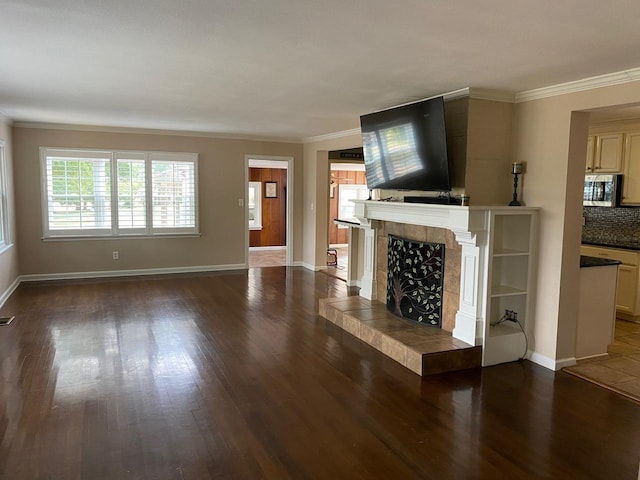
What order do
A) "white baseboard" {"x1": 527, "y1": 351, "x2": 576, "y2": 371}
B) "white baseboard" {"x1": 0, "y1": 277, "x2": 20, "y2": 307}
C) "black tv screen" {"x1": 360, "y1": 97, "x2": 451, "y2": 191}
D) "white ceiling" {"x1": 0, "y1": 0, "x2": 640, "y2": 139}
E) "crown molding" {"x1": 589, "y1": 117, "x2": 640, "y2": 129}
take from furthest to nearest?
1. "white baseboard" {"x1": 0, "y1": 277, "x2": 20, "y2": 307}
2. "crown molding" {"x1": 589, "y1": 117, "x2": 640, "y2": 129}
3. "black tv screen" {"x1": 360, "y1": 97, "x2": 451, "y2": 191}
4. "white baseboard" {"x1": 527, "y1": 351, "x2": 576, "y2": 371}
5. "white ceiling" {"x1": 0, "y1": 0, "x2": 640, "y2": 139}

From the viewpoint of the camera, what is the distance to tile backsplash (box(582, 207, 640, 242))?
5.41 metres

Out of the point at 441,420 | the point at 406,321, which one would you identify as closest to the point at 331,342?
the point at 406,321

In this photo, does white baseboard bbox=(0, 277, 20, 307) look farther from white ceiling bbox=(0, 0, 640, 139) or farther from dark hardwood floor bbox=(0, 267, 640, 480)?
white ceiling bbox=(0, 0, 640, 139)

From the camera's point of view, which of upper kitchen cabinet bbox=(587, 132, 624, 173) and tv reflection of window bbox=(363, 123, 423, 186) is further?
upper kitchen cabinet bbox=(587, 132, 624, 173)

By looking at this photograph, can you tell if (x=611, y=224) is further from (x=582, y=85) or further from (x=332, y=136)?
(x=332, y=136)

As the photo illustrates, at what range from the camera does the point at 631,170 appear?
17.4ft

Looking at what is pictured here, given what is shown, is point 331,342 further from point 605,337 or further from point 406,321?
point 605,337

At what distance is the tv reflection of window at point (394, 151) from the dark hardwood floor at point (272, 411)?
5.82ft

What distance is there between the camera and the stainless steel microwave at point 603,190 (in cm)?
543

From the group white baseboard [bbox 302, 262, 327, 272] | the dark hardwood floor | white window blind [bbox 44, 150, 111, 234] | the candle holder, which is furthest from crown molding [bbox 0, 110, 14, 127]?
the candle holder

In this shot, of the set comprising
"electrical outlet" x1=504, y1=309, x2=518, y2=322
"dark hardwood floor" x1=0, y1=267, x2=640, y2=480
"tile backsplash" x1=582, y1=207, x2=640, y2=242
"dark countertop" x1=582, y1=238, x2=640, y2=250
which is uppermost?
"tile backsplash" x1=582, y1=207, x2=640, y2=242

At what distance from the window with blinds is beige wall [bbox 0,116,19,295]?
47cm

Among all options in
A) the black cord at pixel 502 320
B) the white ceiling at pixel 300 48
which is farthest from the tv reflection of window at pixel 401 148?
the black cord at pixel 502 320

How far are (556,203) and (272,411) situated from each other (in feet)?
9.46
